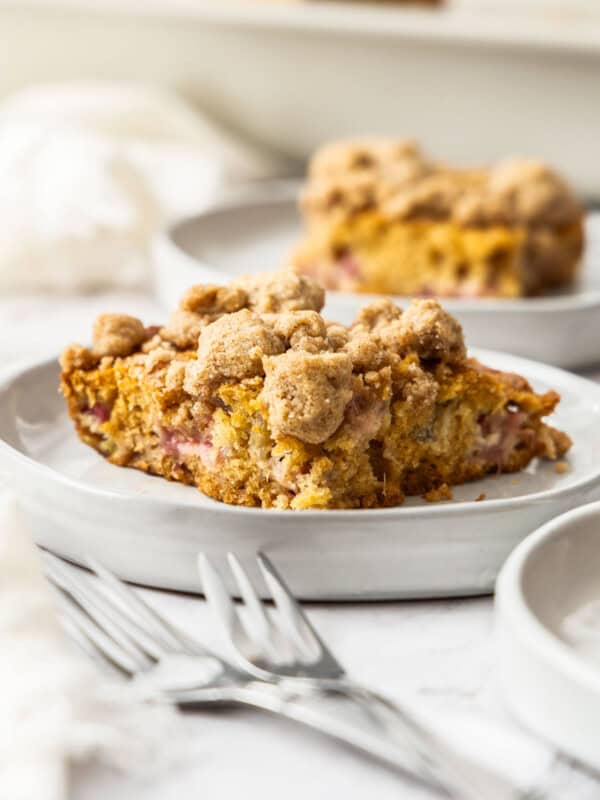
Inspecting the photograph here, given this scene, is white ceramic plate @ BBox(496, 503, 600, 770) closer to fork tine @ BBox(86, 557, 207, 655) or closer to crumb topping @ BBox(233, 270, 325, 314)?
fork tine @ BBox(86, 557, 207, 655)

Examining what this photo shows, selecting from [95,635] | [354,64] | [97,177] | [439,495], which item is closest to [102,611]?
[95,635]

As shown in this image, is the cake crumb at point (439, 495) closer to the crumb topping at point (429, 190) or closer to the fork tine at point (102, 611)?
the fork tine at point (102, 611)

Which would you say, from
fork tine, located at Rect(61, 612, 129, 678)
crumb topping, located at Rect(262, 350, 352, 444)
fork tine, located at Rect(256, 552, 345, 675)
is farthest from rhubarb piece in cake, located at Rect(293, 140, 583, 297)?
fork tine, located at Rect(61, 612, 129, 678)

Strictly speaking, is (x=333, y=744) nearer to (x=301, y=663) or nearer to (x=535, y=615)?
(x=301, y=663)

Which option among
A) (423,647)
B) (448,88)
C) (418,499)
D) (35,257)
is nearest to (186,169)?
(35,257)

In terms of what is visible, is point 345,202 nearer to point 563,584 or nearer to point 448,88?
point 448,88
